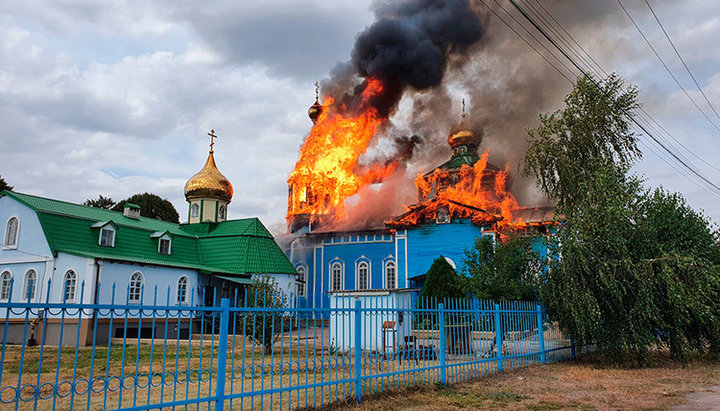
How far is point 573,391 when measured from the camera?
940cm

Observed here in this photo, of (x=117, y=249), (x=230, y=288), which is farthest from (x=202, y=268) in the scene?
(x=117, y=249)

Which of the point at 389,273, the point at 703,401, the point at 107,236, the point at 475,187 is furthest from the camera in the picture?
the point at 475,187

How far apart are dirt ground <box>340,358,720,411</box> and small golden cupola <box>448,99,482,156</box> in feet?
106

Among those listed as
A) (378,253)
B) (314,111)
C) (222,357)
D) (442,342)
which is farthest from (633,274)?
(314,111)

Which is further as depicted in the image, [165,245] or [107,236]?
[165,245]

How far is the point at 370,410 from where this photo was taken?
24.5 ft

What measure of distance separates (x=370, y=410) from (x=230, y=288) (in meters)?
23.9

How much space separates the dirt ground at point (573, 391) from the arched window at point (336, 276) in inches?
1078

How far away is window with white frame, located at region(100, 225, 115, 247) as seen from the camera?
977 inches

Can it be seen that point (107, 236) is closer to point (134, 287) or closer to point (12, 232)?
point (134, 287)

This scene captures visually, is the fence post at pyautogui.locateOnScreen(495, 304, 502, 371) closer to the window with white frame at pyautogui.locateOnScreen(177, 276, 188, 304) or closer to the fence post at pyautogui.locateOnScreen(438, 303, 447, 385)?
the fence post at pyautogui.locateOnScreen(438, 303, 447, 385)

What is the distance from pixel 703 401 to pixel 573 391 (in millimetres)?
1967

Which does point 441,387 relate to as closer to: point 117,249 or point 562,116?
point 562,116

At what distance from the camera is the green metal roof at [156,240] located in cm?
2341
